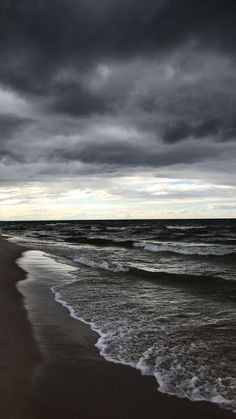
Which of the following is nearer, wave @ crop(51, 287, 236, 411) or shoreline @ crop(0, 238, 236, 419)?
shoreline @ crop(0, 238, 236, 419)

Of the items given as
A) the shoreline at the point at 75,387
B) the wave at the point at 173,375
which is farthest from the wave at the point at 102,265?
the wave at the point at 173,375

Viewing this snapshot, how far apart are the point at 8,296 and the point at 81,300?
1.93m

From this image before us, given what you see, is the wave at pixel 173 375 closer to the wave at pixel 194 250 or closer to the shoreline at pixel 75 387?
the shoreline at pixel 75 387

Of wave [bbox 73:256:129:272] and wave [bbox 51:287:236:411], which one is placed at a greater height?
wave [bbox 73:256:129:272]

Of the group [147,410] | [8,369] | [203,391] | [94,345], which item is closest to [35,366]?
[8,369]

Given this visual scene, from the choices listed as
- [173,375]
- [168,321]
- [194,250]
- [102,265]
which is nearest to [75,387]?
[173,375]

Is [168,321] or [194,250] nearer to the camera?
[168,321]

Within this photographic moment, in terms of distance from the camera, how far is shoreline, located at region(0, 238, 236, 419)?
164 inches

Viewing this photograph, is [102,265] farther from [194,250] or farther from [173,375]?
[173,375]

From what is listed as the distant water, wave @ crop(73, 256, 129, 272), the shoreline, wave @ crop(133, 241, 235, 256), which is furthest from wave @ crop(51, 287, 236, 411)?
wave @ crop(133, 241, 235, 256)

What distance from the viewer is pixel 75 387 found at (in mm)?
4766

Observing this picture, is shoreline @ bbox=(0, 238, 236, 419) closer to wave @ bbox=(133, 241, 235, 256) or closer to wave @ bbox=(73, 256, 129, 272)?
wave @ bbox=(73, 256, 129, 272)

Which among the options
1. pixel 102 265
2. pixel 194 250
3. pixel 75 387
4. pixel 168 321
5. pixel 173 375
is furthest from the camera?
pixel 194 250

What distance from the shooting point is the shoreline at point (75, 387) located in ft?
13.6
